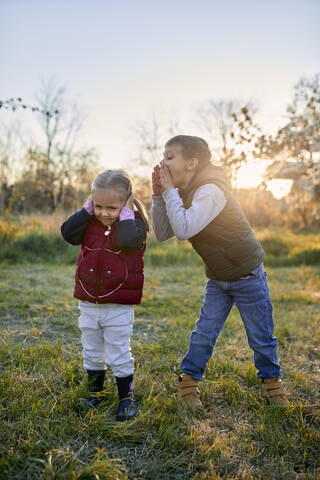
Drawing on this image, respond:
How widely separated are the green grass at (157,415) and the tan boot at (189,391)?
0.19ft

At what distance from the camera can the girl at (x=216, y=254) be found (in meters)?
2.14

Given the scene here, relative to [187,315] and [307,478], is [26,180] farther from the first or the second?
[307,478]

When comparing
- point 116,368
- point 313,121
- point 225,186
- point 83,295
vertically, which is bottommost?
point 116,368

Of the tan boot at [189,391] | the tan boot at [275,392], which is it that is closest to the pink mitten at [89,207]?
the tan boot at [189,391]

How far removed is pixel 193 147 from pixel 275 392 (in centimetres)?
160

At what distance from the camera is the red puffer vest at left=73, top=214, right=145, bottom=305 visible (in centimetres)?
201

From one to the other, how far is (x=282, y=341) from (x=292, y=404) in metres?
1.17

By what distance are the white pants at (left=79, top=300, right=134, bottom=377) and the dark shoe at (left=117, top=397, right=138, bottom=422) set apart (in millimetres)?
149

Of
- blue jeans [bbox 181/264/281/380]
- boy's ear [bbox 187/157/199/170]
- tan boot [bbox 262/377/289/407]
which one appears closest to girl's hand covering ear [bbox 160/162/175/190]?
boy's ear [bbox 187/157/199/170]

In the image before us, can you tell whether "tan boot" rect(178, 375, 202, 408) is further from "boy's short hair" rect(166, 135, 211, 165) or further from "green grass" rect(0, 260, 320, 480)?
"boy's short hair" rect(166, 135, 211, 165)

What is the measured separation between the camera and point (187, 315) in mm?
4070

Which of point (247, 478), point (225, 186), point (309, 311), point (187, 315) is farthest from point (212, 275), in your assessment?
point (309, 311)

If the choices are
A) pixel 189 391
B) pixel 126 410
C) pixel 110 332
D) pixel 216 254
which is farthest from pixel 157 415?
pixel 216 254

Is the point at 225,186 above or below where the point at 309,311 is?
above
